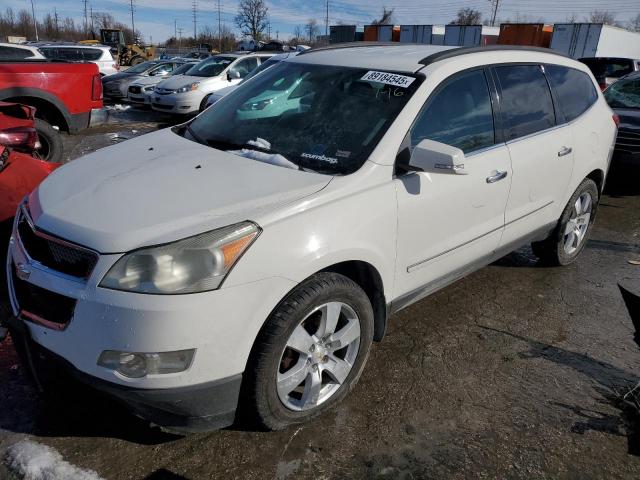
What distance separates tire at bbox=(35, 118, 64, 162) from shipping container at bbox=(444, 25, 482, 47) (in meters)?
31.8

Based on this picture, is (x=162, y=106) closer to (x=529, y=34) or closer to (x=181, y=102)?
(x=181, y=102)

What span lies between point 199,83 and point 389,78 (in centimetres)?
1081

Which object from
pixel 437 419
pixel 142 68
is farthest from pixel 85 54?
pixel 437 419

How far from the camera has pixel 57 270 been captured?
2.12 meters

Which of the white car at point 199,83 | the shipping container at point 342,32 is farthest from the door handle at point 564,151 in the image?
the shipping container at point 342,32

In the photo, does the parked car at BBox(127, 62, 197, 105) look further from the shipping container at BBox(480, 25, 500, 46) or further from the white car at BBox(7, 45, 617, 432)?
the shipping container at BBox(480, 25, 500, 46)

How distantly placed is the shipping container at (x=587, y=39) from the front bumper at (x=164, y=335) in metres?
32.4

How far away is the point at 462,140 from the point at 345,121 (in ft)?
2.43

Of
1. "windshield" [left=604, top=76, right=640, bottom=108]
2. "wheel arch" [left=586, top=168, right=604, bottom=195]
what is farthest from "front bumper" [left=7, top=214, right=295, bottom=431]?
"windshield" [left=604, top=76, right=640, bottom=108]

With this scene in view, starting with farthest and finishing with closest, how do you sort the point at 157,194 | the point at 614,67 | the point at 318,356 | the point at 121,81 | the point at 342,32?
the point at 342,32, the point at 121,81, the point at 614,67, the point at 318,356, the point at 157,194

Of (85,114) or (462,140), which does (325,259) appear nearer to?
(462,140)

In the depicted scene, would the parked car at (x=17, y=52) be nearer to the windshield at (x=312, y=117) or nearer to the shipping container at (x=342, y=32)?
the windshield at (x=312, y=117)

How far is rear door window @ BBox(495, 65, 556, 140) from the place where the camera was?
11.2ft

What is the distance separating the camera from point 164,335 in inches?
76.0
